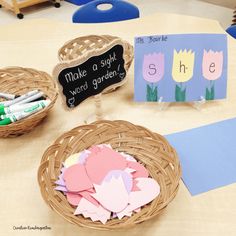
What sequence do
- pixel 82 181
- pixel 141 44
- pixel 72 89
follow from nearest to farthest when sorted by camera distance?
1. pixel 82 181
2. pixel 72 89
3. pixel 141 44

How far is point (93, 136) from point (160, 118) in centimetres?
23

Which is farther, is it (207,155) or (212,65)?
(212,65)

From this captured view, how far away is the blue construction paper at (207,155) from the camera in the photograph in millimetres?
772

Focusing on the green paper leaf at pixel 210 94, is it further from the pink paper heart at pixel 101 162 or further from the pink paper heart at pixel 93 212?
the pink paper heart at pixel 93 212

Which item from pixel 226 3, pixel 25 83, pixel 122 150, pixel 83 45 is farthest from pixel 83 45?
pixel 226 3

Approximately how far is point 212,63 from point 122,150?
0.37m

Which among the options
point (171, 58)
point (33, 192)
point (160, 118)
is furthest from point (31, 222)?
point (171, 58)

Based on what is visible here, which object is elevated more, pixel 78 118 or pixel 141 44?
pixel 141 44

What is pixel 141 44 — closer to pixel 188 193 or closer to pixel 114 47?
pixel 114 47

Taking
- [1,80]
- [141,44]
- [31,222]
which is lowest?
[31,222]

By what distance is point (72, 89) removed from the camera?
811 mm

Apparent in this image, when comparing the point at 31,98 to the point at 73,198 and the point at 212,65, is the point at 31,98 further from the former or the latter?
the point at 212,65

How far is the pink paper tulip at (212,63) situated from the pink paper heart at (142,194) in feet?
1.31

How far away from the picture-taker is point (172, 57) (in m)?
0.96
